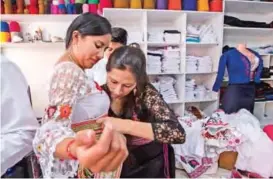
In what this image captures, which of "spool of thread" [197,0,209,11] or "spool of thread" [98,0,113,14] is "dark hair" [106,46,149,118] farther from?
"spool of thread" [197,0,209,11]

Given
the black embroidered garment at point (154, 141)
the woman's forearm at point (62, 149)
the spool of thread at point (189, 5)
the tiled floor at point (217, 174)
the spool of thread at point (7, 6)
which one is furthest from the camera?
the spool of thread at point (189, 5)

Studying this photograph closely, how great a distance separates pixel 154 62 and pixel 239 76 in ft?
3.22

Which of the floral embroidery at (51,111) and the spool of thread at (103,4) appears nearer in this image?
the floral embroidery at (51,111)

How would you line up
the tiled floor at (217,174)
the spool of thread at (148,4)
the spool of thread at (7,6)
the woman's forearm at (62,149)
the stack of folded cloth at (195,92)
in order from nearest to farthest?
the woman's forearm at (62,149) < the tiled floor at (217,174) < the spool of thread at (7,6) < the spool of thread at (148,4) < the stack of folded cloth at (195,92)

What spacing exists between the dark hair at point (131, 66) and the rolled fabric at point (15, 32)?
6.82ft

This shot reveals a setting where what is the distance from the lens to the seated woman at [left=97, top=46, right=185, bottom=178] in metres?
0.95

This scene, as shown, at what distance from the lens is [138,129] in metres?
0.88

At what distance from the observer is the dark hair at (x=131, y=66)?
1019 mm

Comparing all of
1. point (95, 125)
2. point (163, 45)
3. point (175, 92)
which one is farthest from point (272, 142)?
point (95, 125)

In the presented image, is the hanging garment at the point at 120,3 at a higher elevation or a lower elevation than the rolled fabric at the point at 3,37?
higher

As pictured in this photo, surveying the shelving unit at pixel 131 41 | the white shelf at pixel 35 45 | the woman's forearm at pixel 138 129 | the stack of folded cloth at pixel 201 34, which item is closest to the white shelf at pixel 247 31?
the stack of folded cloth at pixel 201 34

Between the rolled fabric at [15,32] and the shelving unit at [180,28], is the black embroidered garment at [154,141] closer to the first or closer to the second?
the shelving unit at [180,28]

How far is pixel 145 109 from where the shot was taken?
1.04 m

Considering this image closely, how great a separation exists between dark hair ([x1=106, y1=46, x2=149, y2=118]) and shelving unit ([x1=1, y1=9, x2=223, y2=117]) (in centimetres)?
182
